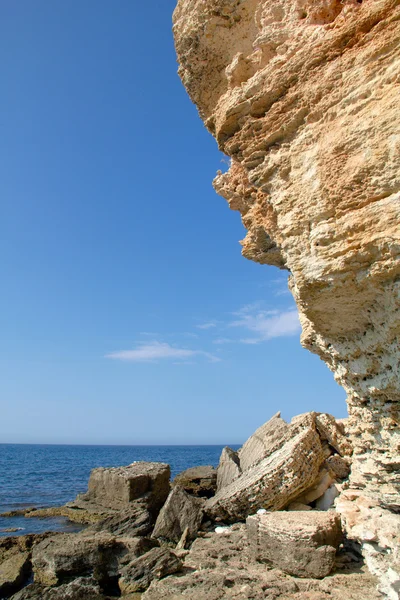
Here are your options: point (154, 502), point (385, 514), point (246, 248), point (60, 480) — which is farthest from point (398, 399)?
point (60, 480)

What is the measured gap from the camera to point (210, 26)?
6.01 m

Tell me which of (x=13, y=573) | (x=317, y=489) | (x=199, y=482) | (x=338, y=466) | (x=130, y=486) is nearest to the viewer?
(x=13, y=573)

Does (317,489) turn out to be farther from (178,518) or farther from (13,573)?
(13,573)

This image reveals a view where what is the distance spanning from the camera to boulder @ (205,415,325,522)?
331 inches

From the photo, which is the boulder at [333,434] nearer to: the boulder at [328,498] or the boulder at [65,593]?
the boulder at [328,498]

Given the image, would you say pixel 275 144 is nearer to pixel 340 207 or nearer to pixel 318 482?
pixel 340 207

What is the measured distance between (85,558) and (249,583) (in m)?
3.30

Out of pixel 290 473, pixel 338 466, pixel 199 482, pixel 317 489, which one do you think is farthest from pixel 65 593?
pixel 199 482

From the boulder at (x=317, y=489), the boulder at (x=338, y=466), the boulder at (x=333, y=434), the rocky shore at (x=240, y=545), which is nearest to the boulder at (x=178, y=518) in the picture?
the rocky shore at (x=240, y=545)

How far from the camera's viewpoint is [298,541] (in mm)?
5996

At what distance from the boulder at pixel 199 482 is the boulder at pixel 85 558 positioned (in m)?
7.29

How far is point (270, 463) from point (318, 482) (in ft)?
3.56

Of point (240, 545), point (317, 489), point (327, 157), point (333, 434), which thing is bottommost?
point (240, 545)

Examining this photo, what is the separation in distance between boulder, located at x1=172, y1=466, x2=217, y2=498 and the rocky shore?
393cm
